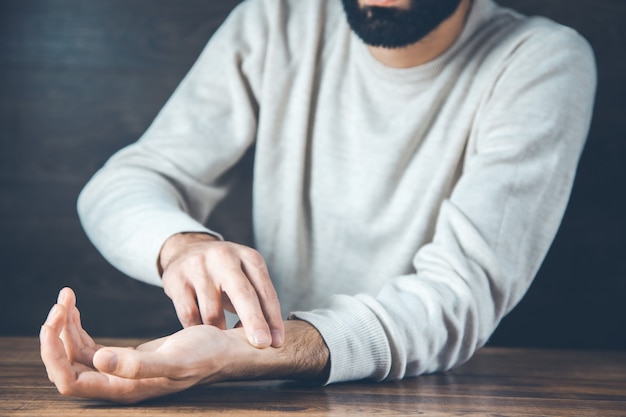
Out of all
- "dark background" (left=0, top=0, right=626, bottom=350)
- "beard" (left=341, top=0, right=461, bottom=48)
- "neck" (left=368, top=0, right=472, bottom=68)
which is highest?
"beard" (left=341, top=0, right=461, bottom=48)

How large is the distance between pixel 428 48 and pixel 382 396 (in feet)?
2.49

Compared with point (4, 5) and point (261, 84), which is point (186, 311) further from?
point (4, 5)

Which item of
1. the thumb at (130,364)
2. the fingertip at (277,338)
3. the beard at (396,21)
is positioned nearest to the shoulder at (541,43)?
the beard at (396,21)

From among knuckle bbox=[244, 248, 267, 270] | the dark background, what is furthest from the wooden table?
the dark background

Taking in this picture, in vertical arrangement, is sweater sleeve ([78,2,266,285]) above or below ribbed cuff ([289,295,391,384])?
above

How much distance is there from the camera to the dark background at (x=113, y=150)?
176cm

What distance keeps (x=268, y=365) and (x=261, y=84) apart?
0.73 m

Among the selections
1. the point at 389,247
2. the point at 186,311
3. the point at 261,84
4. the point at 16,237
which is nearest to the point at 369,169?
the point at 389,247

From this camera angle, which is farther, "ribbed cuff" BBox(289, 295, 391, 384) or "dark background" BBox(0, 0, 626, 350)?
"dark background" BBox(0, 0, 626, 350)

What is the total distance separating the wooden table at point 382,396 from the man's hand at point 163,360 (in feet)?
0.06

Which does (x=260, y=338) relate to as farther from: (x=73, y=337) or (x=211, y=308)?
(x=73, y=337)

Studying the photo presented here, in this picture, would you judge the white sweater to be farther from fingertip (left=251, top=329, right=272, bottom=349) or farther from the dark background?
the dark background

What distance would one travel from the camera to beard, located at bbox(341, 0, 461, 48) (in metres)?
1.29

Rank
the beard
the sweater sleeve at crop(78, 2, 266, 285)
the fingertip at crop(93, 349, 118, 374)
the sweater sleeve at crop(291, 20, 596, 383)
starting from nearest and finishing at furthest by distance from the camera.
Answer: the fingertip at crop(93, 349, 118, 374)
the sweater sleeve at crop(291, 20, 596, 383)
the sweater sleeve at crop(78, 2, 266, 285)
the beard
